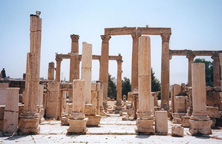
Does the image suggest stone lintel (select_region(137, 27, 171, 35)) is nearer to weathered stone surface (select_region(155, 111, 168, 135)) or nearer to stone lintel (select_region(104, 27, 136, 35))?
stone lintel (select_region(104, 27, 136, 35))

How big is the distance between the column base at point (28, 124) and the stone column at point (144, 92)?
457cm

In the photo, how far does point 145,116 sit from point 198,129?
241 centimetres

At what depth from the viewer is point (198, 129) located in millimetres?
10062

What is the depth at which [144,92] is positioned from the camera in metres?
10.7

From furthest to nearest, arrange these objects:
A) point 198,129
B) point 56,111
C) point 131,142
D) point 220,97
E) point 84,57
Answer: point 56,111 → point 220,97 → point 84,57 → point 198,129 → point 131,142

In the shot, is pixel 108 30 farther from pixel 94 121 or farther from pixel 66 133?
pixel 66 133

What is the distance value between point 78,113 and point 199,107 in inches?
224

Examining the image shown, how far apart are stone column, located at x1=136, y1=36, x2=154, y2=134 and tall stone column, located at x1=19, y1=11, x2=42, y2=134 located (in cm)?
471

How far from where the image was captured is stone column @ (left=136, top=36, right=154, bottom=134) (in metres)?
10.2

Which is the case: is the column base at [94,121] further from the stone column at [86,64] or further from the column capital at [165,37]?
the column capital at [165,37]

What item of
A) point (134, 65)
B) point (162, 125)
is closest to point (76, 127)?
point (162, 125)

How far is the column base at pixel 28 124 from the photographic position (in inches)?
386

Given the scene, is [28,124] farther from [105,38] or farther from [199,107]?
[105,38]

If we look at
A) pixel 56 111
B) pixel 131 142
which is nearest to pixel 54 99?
pixel 56 111
